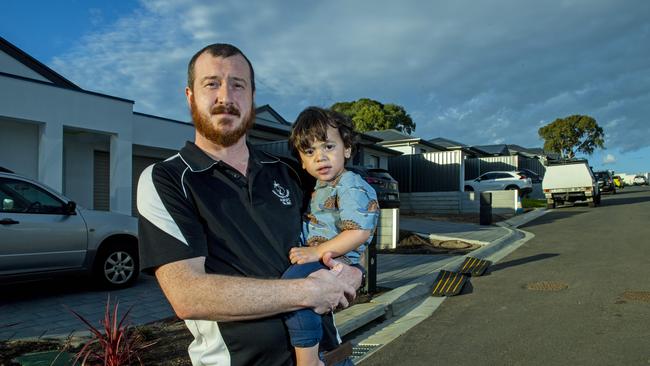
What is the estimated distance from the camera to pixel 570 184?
23203mm

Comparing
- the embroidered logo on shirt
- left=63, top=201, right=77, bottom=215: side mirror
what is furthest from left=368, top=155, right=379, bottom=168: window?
the embroidered logo on shirt

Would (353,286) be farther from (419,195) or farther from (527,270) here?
(419,195)

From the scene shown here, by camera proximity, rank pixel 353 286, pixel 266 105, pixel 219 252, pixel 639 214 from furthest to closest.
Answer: pixel 266 105
pixel 639 214
pixel 353 286
pixel 219 252

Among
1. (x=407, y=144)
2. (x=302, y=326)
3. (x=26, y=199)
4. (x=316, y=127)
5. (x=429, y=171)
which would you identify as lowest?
(x=302, y=326)

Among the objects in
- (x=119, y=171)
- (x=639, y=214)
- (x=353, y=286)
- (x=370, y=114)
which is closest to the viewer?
(x=353, y=286)

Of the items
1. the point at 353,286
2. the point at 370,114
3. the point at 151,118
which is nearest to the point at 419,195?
the point at 151,118

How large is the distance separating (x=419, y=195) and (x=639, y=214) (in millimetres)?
9199

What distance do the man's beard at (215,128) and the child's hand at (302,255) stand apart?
0.52 m

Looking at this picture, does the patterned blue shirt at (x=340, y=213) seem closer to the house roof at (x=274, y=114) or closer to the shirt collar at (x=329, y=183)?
the shirt collar at (x=329, y=183)

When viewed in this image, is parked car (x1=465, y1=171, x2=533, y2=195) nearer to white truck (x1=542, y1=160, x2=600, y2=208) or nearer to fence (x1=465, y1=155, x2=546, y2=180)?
white truck (x1=542, y1=160, x2=600, y2=208)

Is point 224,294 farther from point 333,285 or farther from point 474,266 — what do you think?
point 474,266

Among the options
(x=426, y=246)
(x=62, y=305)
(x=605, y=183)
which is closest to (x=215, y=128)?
(x=62, y=305)

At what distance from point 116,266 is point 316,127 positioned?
631cm

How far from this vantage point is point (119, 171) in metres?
13.9
